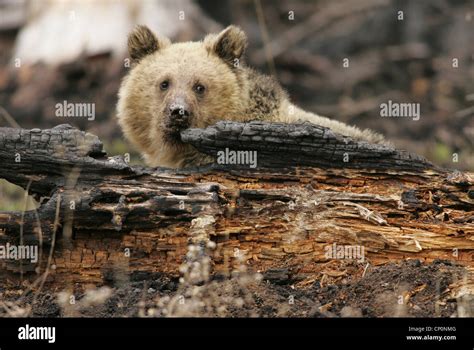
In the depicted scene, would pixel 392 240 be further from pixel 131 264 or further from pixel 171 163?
pixel 171 163

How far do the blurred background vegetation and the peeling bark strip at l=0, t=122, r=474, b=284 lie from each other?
5.97 m

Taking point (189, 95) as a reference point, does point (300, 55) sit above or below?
above

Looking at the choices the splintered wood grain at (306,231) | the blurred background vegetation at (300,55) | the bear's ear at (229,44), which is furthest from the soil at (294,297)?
the blurred background vegetation at (300,55)

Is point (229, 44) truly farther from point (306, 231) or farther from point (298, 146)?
point (306, 231)

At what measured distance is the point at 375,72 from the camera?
51.2 ft

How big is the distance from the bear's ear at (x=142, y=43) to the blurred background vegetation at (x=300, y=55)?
433 centimetres

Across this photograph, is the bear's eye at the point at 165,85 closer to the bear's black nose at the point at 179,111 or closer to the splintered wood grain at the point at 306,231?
the bear's black nose at the point at 179,111

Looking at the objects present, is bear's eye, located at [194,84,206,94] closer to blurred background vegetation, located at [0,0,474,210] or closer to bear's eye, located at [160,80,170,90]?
bear's eye, located at [160,80,170,90]

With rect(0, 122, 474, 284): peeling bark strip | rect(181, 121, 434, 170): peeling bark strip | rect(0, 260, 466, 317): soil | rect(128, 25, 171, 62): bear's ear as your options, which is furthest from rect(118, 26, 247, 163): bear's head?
rect(0, 260, 466, 317): soil

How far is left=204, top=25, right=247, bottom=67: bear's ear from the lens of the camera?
8312 mm

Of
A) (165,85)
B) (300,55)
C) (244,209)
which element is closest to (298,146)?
(244,209)

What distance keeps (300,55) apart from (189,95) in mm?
8507

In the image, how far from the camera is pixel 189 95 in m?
7.80

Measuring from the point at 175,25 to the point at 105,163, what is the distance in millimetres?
8399
